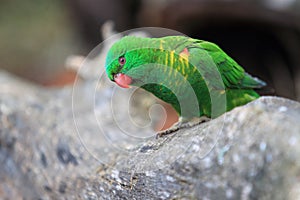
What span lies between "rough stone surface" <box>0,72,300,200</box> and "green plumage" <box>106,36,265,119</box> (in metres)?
0.15

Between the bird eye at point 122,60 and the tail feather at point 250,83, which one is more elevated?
the tail feather at point 250,83

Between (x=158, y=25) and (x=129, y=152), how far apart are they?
10.5ft

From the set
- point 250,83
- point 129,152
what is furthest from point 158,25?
point 129,152

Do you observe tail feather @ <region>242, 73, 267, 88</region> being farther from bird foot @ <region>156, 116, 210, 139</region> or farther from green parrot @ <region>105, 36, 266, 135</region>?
bird foot @ <region>156, 116, 210, 139</region>

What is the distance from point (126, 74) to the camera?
1553 millimetres

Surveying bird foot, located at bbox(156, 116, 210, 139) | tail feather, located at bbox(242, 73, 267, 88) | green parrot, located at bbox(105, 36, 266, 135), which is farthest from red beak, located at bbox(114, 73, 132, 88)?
tail feather, located at bbox(242, 73, 267, 88)

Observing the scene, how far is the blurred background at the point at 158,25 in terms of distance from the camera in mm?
4211

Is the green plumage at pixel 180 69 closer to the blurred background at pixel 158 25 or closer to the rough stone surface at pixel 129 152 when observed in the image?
the rough stone surface at pixel 129 152

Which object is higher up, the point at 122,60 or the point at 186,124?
the point at 122,60

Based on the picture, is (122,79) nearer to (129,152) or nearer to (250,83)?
(129,152)

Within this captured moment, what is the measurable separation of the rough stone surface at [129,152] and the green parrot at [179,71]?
0.14m

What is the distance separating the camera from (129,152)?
1.79 meters

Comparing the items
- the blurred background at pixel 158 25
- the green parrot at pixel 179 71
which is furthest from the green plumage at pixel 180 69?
the blurred background at pixel 158 25

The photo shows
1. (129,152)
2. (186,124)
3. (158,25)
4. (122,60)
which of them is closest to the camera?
(122,60)
